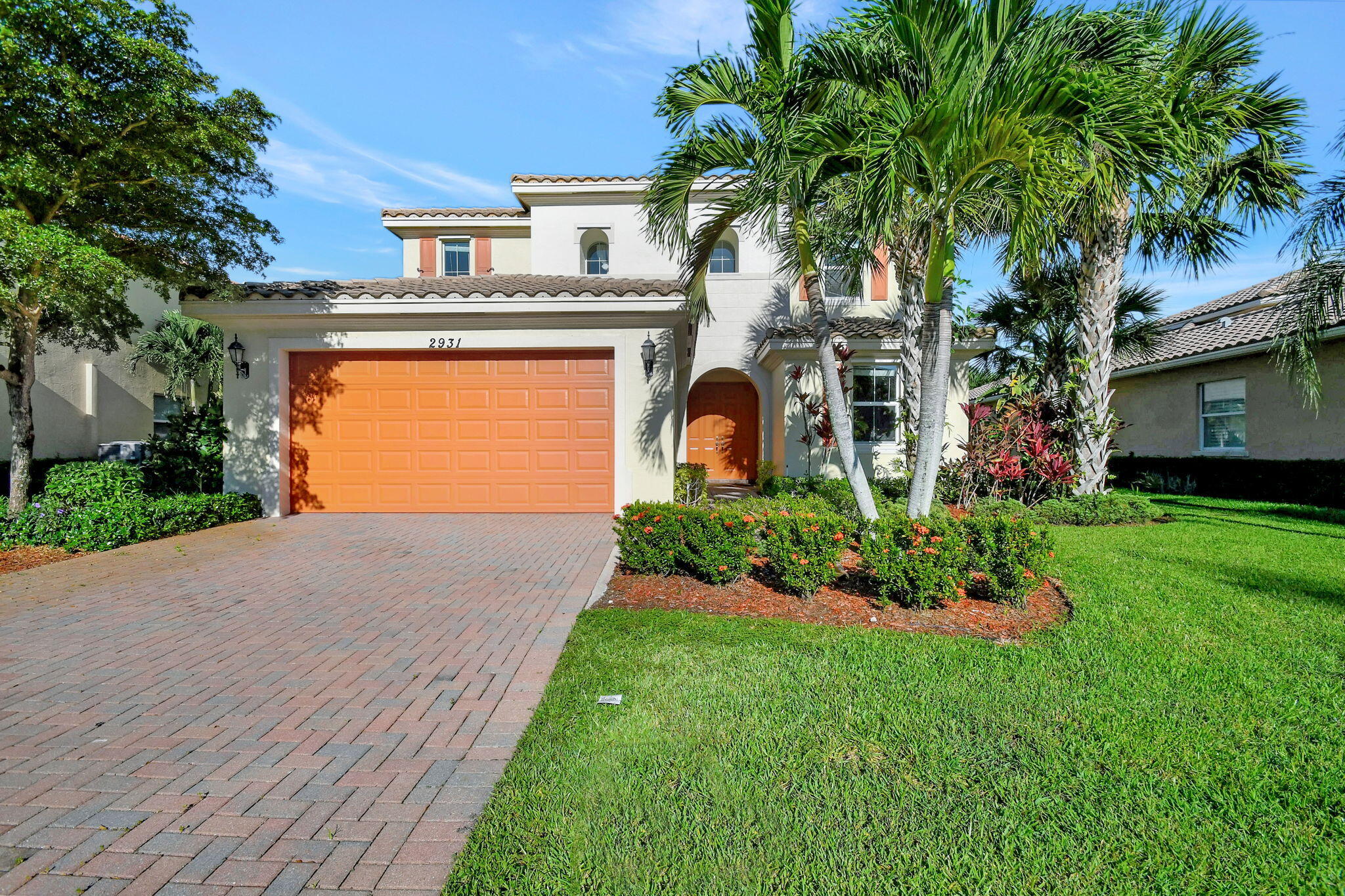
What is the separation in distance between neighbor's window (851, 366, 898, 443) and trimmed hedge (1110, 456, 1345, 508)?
4815mm

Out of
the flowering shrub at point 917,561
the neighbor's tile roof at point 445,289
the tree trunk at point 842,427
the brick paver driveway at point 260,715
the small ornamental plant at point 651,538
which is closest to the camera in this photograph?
the brick paver driveway at point 260,715

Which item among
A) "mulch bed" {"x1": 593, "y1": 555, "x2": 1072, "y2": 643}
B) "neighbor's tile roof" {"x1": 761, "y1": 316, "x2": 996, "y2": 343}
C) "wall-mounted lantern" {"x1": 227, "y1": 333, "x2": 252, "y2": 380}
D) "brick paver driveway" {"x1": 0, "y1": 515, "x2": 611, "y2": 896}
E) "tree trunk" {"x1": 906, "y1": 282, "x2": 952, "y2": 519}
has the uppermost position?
"neighbor's tile roof" {"x1": 761, "y1": 316, "x2": 996, "y2": 343}

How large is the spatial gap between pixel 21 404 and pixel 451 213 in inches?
450

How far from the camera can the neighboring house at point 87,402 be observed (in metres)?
14.0

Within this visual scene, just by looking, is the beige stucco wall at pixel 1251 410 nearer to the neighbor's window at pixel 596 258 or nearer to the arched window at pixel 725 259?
the arched window at pixel 725 259

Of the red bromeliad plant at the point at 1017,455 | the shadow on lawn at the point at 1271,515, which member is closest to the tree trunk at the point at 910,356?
the red bromeliad plant at the point at 1017,455

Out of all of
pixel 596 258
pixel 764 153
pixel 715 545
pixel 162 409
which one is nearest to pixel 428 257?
pixel 596 258

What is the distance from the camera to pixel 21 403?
26.9 ft

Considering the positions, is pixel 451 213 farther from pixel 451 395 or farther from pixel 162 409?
pixel 162 409

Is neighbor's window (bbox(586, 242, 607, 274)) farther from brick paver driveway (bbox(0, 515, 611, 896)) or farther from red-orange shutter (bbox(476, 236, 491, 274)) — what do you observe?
brick paver driveway (bbox(0, 515, 611, 896))

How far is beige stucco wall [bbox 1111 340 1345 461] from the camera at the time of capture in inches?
468

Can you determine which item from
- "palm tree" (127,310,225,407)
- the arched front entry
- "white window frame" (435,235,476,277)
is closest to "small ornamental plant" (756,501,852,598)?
the arched front entry

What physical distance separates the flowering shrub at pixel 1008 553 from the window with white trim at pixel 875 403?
7.68 meters

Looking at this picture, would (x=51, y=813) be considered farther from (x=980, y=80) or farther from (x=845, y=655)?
(x=980, y=80)
